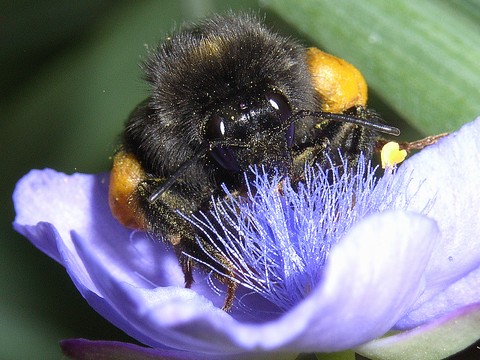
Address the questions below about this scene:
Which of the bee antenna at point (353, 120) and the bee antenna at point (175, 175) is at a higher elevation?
the bee antenna at point (353, 120)

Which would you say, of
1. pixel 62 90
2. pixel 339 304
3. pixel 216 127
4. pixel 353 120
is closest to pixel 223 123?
pixel 216 127

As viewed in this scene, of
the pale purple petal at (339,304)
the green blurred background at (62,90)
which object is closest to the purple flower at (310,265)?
the pale purple petal at (339,304)

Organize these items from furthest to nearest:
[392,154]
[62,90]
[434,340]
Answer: [62,90]
[392,154]
[434,340]

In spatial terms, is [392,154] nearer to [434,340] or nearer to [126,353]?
[434,340]

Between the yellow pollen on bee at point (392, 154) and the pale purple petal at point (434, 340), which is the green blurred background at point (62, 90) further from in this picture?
the pale purple petal at point (434, 340)

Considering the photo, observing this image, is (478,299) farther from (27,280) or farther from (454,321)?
(27,280)

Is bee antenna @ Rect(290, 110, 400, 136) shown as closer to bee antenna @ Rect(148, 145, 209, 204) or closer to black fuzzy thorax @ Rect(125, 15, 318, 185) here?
black fuzzy thorax @ Rect(125, 15, 318, 185)
